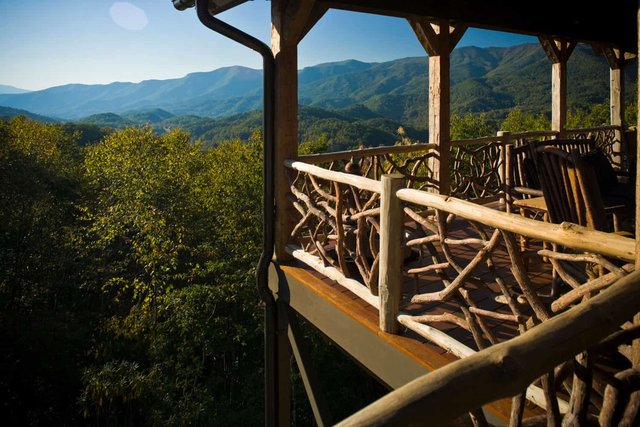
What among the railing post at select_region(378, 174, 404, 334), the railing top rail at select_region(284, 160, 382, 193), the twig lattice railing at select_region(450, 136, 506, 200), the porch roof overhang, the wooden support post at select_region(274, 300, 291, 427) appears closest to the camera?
the railing post at select_region(378, 174, 404, 334)

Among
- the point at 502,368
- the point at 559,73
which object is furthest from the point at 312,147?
the point at 502,368

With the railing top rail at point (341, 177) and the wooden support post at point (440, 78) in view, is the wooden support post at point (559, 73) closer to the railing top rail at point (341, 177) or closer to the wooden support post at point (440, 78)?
the wooden support post at point (440, 78)

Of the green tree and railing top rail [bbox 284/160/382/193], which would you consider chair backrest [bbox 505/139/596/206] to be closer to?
railing top rail [bbox 284/160/382/193]

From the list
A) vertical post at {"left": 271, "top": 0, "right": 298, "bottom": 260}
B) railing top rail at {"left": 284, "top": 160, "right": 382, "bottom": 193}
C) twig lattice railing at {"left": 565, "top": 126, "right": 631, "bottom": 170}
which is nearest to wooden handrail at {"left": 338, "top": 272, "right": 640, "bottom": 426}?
railing top rail at {"left": 284, "top": 160, "right": 382, "bottom": 193}

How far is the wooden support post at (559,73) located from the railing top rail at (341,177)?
5289 mm

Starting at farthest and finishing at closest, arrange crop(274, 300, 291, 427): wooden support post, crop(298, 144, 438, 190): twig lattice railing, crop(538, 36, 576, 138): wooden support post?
crop(538, 36, 576, 138): wooden support post
crop(298, 144, 438, 190): twig lattice railing
crop(274, 300, 291, 427): wooden support post

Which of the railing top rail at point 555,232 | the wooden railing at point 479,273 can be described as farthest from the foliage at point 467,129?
the railing top rail at point 555,232

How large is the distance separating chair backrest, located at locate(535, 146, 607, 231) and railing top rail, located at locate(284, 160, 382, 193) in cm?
95

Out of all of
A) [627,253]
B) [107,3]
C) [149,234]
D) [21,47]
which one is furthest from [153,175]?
[21,47]

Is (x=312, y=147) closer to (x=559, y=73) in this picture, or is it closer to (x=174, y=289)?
(x=174, y=289)

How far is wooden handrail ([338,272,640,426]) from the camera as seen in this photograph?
0.95m

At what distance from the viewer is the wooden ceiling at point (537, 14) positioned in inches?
199

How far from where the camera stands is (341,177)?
320 cm

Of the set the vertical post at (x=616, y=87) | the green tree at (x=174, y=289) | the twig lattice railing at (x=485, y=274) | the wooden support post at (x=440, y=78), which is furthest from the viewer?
the green tree at (x=174, y=289)
